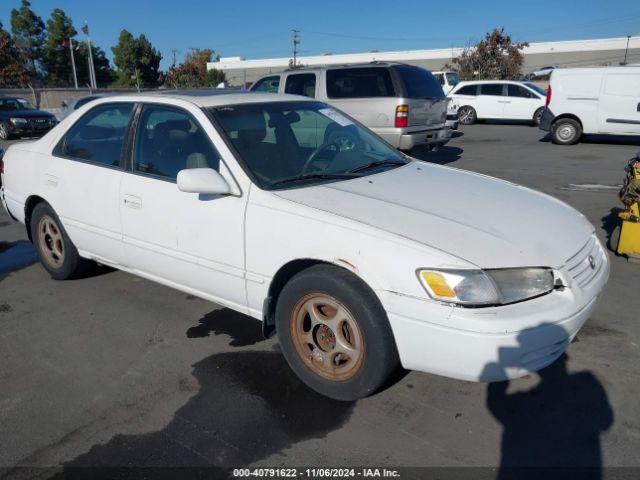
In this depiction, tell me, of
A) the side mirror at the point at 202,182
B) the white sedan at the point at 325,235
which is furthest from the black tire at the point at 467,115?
the side mirror at the point at 202,182

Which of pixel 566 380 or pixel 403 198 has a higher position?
pixel 403 198

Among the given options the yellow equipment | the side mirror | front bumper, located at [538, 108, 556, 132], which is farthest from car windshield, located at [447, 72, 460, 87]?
the side mirror

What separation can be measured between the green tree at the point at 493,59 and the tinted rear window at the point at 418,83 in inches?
1138

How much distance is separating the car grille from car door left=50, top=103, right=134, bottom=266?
2.97 m

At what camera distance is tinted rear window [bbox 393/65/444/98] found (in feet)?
31.1

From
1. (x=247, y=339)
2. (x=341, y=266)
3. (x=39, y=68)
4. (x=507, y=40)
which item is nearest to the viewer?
(x=341, y=266)

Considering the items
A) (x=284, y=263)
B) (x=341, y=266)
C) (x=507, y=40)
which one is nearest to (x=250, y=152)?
(x=284, y=263)

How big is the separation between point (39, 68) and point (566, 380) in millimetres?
60587

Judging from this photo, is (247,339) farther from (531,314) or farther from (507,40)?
(507,40)

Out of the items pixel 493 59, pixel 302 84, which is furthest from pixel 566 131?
pixel 493 59

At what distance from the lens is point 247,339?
3.56m

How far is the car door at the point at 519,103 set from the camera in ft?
62.4

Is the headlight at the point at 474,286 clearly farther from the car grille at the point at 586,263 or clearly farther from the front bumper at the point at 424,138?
the front bumper at the point at 424,138

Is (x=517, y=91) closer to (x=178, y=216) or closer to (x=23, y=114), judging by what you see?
(x=23, y=114)
